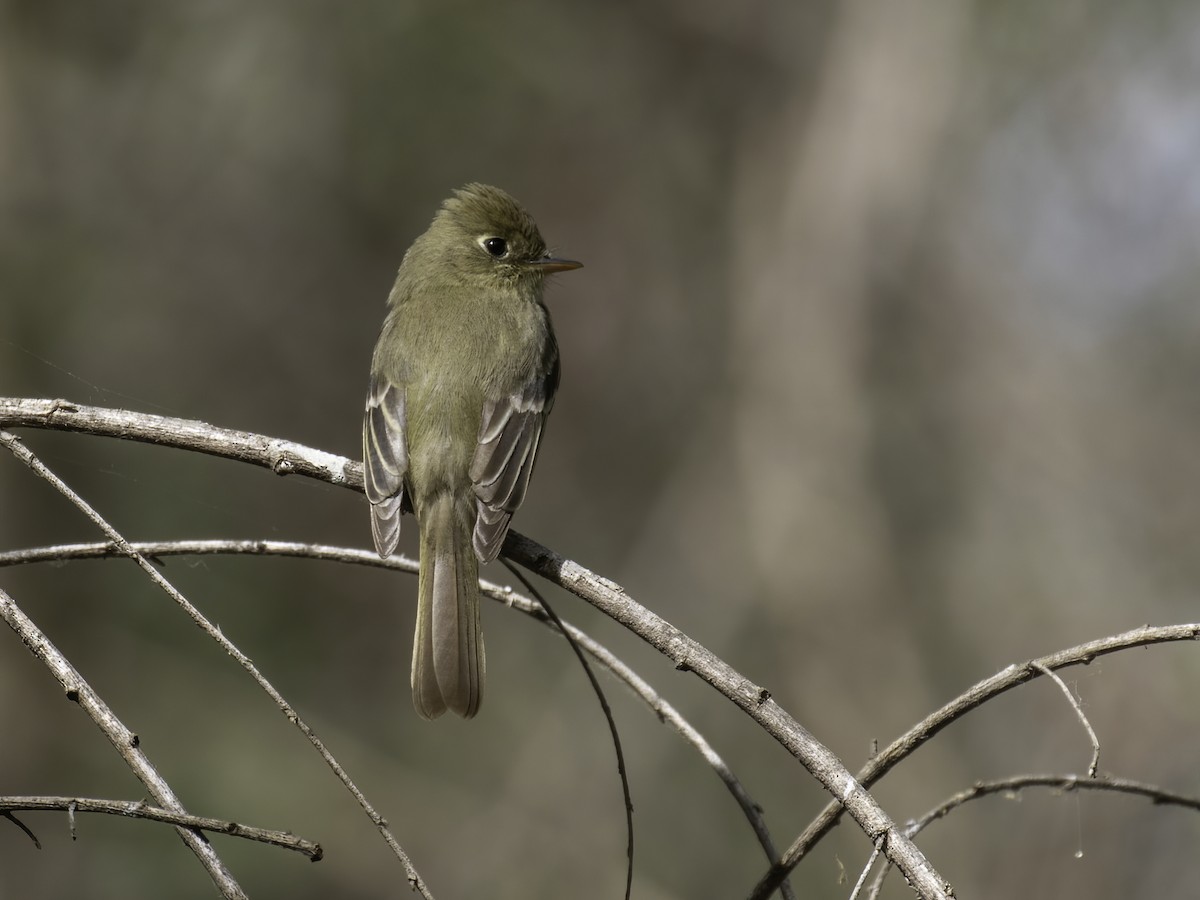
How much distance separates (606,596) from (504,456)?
4.32 feet

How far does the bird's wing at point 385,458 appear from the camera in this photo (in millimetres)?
3465

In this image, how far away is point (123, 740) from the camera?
194cm

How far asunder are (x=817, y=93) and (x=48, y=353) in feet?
19.4

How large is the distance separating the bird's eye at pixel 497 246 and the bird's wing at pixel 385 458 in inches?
33.4

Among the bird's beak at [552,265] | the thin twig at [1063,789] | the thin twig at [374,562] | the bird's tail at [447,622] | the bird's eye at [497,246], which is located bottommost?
the thin twig at [1063,789]

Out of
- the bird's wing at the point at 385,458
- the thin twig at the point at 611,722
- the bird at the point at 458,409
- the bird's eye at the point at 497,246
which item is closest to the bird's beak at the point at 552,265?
the bird at the point at 458,409

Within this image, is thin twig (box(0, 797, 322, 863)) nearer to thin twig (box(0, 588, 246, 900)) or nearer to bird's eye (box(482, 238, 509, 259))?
thin twig (box(0, 588, 246, 900))

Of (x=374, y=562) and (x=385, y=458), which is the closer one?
(x=374, y=562)

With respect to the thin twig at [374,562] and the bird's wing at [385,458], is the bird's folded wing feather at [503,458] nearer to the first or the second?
the bird's wing at [385,458]

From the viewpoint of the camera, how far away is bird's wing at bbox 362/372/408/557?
11.4ft

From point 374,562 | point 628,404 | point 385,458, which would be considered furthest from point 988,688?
point 628,404

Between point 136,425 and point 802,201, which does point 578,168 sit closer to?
point 802,201

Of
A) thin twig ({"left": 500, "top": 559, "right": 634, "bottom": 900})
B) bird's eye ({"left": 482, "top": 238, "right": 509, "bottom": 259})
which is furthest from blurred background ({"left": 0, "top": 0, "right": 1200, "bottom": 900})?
thin twig ({"left": 500, "top": 559, "right": 634, "bottom": 900})

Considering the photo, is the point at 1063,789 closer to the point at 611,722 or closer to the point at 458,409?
the point at 611,722
